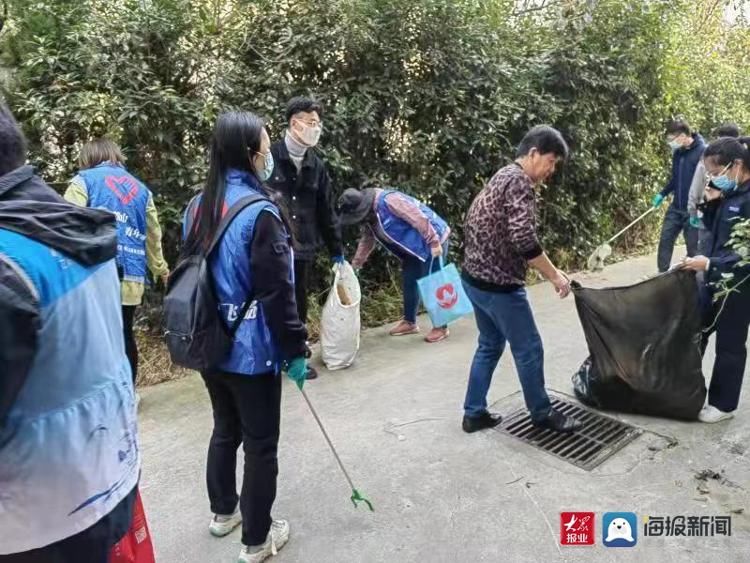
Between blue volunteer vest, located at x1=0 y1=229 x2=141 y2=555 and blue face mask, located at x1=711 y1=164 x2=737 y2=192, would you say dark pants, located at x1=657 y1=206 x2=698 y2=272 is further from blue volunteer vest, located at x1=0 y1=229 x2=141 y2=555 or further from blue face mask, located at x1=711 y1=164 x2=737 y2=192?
blue volunteer vest, located at x1=0 y1=229 x2=141 y2=555

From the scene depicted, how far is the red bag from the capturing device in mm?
1493

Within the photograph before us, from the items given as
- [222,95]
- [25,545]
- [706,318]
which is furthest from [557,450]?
[222,95]

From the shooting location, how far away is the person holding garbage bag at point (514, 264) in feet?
9.57

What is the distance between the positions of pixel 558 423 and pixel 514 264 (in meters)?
0.99

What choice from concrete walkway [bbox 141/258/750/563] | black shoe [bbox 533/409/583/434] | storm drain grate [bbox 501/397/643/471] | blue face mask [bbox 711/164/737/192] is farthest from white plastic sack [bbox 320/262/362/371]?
blue face mask [bbox 711/164/737/192]

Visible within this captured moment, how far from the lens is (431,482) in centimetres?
296

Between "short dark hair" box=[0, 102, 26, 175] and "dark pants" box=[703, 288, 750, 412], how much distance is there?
3.29m

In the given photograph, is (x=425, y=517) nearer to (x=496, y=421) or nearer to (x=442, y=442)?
(x=442, y=442)

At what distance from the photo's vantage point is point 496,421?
A: 3473 millimetres

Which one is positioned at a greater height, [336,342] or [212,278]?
[212,278]

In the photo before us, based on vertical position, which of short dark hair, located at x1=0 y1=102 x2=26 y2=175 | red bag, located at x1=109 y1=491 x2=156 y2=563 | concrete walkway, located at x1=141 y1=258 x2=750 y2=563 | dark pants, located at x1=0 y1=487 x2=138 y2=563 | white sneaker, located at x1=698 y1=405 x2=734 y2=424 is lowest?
concrete walkway, located at x1=141 y1=258 x2=750 y2=563

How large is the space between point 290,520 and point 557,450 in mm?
1501

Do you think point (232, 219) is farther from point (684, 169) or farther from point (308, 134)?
point (684, 169)

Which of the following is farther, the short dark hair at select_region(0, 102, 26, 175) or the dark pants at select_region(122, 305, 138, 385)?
the dark pants at select_region(122, 305, 138, 385)
